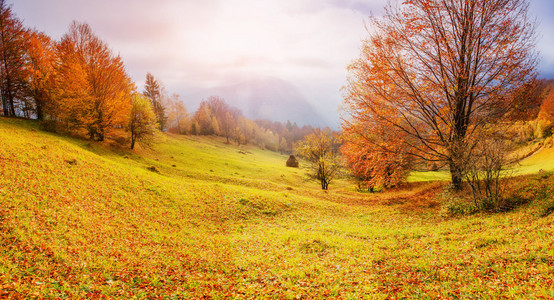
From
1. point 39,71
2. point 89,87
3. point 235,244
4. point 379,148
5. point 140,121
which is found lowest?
point 235,244

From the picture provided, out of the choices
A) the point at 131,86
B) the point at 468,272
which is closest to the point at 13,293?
the point at 468,272

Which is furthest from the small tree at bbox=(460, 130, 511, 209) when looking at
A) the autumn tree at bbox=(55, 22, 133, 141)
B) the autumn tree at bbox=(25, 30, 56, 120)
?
the autumn tree at bbox=(25, 30, 56, 120)

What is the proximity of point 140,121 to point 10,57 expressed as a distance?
74.8 ft

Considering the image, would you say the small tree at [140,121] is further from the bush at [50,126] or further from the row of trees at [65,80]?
the bush at [50,126]

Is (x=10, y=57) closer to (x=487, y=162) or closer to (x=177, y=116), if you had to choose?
(x=177, y=116)

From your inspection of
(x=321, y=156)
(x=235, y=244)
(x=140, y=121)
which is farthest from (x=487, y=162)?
(x=140, y=121)

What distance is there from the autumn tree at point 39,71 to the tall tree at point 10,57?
0.86 meters

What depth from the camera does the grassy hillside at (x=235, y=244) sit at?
22.1ft

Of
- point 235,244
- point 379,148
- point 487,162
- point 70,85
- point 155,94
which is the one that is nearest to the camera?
point 487,162

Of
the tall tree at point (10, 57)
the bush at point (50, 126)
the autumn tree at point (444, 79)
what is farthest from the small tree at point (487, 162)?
the tall tree at point (10, 57)

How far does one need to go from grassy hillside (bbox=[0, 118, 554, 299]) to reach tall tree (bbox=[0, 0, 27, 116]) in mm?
31851

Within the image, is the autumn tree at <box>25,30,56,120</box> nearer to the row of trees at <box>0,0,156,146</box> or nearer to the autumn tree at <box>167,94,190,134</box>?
the row of trees at <box>0,0,156,146</box>

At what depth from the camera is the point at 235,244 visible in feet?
39.4

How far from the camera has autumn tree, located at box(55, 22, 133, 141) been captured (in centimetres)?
3045
